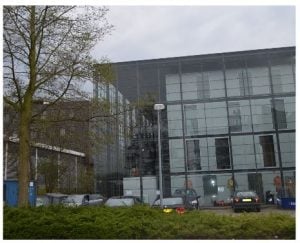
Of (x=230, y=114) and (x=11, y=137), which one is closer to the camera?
(x=11, y=137)

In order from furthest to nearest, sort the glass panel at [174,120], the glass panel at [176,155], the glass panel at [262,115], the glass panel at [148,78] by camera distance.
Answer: the glass panel at [148,78], the glass panel at [174,120], the glass panel at [176,155], the glass panel at [262,115]

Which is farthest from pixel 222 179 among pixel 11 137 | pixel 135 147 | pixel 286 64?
pixel 11 137

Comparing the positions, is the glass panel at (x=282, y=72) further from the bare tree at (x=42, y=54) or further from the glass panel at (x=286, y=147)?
the bare tree at (x=42, y=54)

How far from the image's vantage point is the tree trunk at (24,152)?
14.2 m

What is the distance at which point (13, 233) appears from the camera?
1134 centimetres

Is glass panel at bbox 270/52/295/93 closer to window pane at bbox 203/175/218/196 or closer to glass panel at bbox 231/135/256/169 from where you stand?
glass panel at bbox 231/135/256/169

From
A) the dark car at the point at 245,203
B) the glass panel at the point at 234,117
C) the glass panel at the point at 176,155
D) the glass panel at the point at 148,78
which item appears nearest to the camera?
the dark car at the point at 245,203

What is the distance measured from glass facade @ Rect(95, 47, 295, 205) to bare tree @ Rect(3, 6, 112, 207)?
98.9 feet

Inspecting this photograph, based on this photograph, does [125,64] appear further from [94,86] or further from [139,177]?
[94,86]

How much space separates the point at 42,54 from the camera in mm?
15422

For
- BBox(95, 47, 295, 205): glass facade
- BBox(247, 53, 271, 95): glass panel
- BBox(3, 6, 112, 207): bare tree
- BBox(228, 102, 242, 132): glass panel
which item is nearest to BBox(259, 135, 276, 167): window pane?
BBox(95, 47, 295, 205): glass facade

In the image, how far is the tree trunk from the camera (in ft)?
46.8

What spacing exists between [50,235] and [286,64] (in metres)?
39.7

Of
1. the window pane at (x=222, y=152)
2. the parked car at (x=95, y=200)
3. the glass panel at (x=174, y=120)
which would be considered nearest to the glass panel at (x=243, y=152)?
the window pane at (x=222, y=152)
